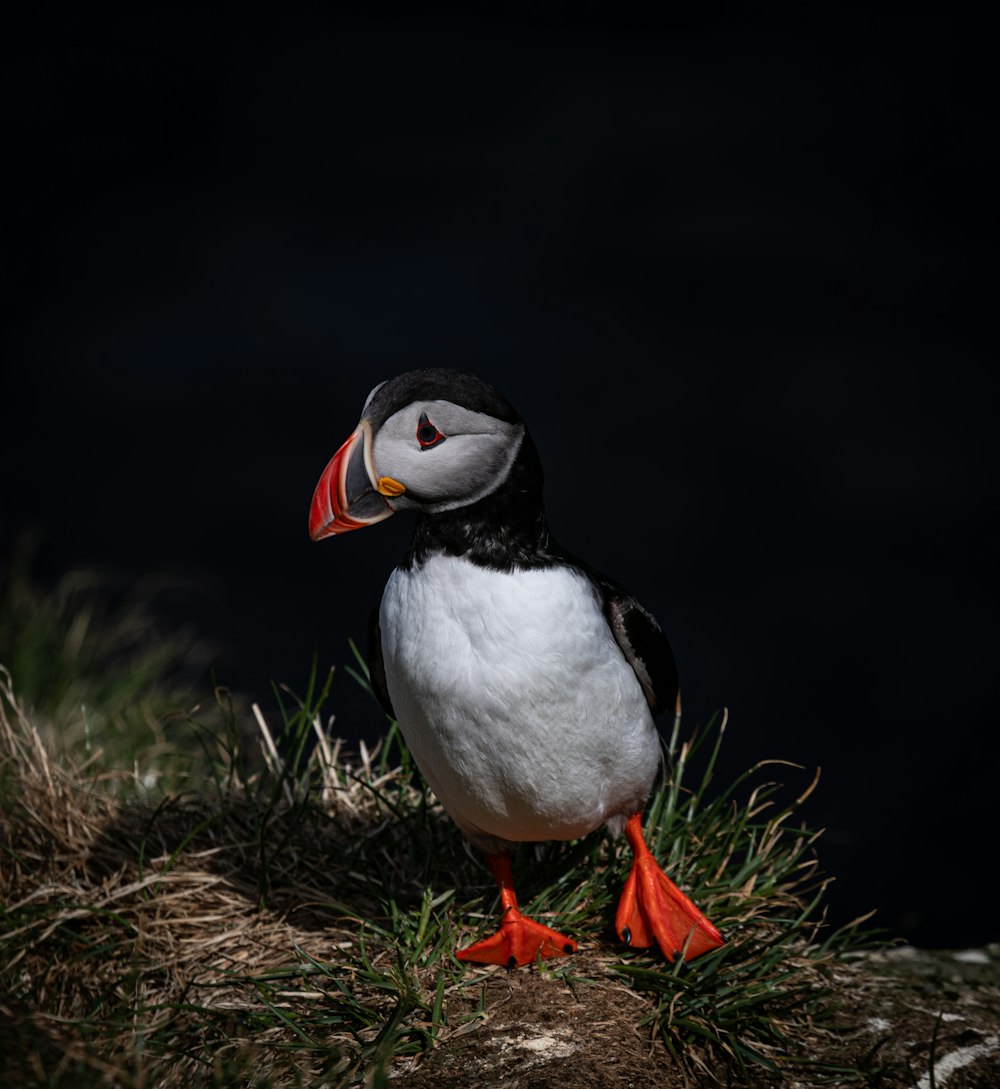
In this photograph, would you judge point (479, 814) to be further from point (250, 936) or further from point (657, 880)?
point (250, 936)

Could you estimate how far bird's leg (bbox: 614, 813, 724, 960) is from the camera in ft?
10.4

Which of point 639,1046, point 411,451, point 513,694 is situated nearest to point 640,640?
Answer: point 513,694

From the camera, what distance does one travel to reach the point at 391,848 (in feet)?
12.1

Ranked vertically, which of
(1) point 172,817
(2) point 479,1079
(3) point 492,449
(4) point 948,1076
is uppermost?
(3) point 492,449

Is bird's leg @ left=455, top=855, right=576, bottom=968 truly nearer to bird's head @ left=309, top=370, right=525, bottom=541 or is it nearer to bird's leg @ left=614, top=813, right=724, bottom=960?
bird's leg @ left=614, top=813, right=724, bottom=960

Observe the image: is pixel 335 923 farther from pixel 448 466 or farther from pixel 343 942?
pixel 448 466

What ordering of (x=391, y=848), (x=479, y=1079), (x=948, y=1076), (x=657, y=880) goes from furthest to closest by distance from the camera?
(x=391, y=848) → (x=657, y=880) → (x=948, y=1076) → (x=479, y=1079)

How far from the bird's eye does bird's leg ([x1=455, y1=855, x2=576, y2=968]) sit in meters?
1.24

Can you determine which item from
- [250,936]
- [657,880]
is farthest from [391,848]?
[657,880]

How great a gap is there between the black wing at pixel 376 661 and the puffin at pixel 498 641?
2.7 inches

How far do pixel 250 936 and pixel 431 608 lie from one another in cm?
111

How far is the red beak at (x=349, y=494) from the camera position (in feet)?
9.29

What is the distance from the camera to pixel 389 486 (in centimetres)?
283

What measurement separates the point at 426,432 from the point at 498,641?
19.9 inches
